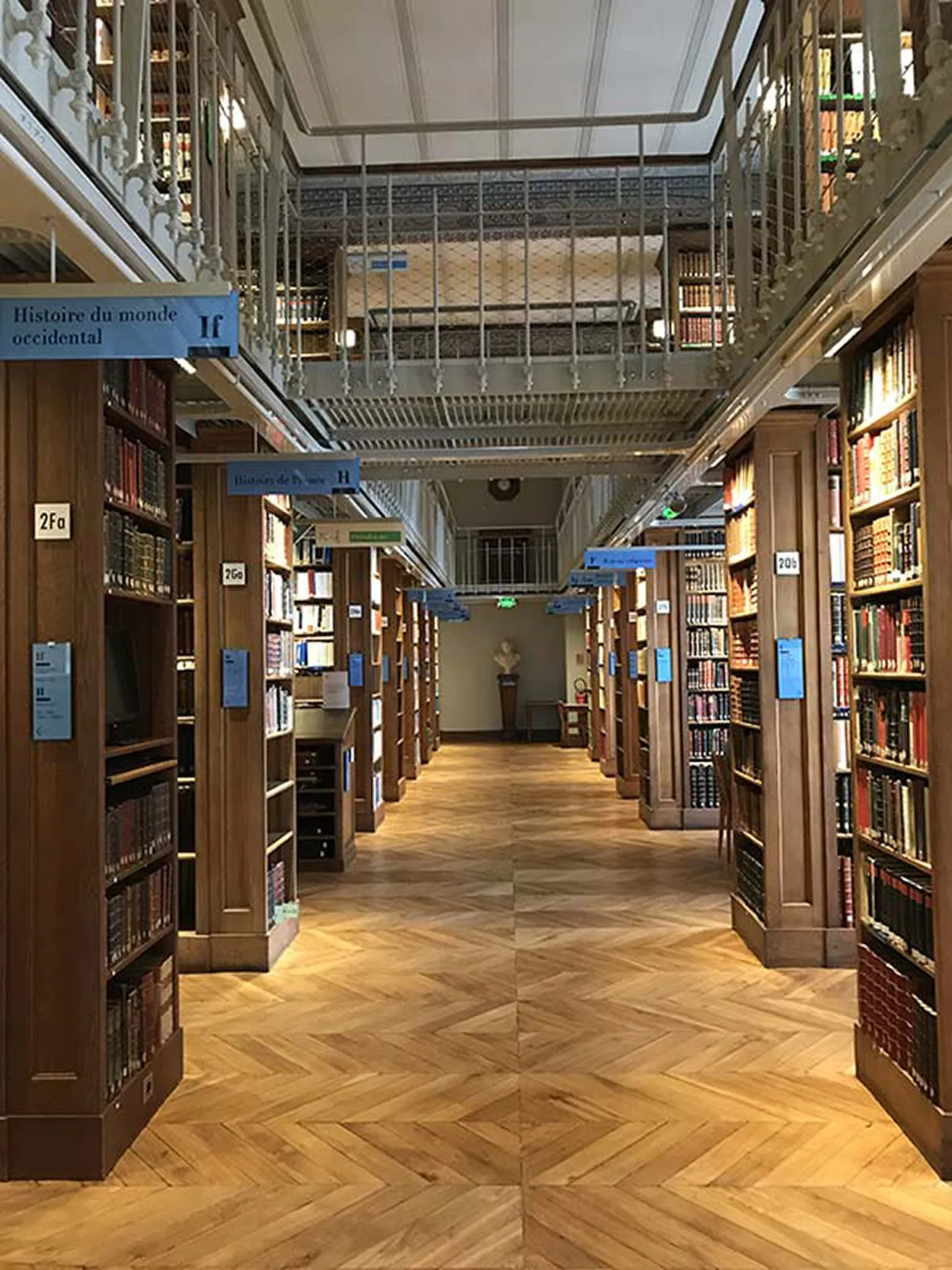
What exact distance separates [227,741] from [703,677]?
5.80 metres

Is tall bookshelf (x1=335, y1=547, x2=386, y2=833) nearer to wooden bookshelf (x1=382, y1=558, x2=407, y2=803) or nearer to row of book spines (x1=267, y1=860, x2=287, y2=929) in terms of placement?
wooden bookshelf (x1=382, y1=558, x2=407, y2=803)

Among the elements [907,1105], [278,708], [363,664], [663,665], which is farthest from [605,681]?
[907,1105]

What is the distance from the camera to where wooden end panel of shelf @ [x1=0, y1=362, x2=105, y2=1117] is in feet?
11.8

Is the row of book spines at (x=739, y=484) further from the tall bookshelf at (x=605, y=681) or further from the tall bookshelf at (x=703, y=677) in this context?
the tall bookshelf at (x=605, y=681)

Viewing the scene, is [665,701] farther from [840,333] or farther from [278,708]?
[840,333]

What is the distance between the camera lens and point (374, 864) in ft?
29.8

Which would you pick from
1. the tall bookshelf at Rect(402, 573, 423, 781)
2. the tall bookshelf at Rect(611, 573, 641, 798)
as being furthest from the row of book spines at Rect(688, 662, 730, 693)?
the tall bookshelf at Rect(402, 573, 423, 781)

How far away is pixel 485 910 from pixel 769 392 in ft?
14.1

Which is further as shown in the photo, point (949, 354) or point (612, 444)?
point (612, 444)

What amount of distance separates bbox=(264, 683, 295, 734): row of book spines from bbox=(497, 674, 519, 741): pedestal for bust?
55.3ft

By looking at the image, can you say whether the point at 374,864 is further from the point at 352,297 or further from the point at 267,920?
the point at 352,297

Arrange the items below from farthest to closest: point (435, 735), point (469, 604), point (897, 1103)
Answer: point (469, 604), point (435, 735), point (897, 1103)

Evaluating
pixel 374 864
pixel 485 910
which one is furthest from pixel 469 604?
pixel 485 910

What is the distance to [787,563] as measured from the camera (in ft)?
19.4
